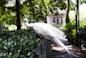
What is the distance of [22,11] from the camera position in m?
18.7

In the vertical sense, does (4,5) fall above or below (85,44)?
above

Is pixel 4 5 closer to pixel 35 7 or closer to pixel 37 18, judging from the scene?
pixel 35 7

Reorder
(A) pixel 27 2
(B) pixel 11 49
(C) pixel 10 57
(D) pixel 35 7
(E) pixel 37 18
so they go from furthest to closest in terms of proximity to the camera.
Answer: (E) pixel 37 18
(D) pixel 35 7
(A) pixel 27 2
(B) pixel 11 49
(C) pixel 10 57

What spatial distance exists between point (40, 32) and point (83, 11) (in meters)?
17.7

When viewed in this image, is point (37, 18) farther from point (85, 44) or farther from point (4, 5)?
point (85, 44)

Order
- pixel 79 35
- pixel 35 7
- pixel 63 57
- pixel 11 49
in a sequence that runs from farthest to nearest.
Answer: pixel 35 7, pixel 79 35, pixel 63 57, pixel 11 49

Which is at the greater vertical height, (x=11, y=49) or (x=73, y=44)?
(x=11, y=49)

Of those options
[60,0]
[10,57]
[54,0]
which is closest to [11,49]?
[10,57]

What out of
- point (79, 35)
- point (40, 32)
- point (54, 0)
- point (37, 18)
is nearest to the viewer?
point (40, 32)

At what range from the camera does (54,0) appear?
2409 cm

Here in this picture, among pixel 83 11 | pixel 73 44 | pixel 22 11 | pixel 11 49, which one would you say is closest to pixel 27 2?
pixel 22 11

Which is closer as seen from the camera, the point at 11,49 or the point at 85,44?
the point at 11,49

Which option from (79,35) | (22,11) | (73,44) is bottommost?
(73,44)

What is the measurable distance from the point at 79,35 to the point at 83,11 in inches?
477
